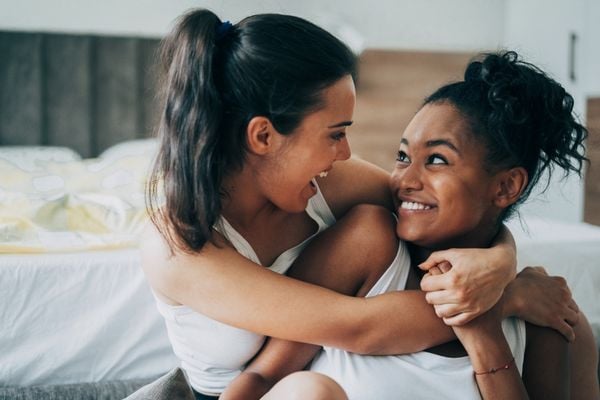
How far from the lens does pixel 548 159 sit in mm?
1151

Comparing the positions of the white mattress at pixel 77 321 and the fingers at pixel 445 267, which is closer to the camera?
the fingers at pixel 445 267

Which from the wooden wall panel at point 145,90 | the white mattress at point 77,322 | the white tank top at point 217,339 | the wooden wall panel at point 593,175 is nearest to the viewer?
the white tank top at point 217,339

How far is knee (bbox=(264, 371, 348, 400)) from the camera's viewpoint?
2.85ft

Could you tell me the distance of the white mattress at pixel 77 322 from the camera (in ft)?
4.56

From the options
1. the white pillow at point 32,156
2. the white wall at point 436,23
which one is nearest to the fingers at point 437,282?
the white pillow at point 32,156

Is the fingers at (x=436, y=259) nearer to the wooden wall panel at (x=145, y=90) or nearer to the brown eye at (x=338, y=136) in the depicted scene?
the brown eye at (x=338, y=136)

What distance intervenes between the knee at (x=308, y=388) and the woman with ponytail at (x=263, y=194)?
8cm

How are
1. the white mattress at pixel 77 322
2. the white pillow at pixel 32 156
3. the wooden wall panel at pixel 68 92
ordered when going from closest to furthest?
the white mattress at pixel 77 322
the white pillow at pixel 32 156
the wooden wall panel at pixel 68 92

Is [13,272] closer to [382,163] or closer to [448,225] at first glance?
[448,225]

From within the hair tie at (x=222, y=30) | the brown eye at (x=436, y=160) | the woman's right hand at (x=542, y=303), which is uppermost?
the hair tie at (x=222, y=30)

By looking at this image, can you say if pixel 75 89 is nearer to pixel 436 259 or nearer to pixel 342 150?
pixel 342 150

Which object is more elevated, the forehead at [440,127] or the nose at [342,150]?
the forehead at [440,127]

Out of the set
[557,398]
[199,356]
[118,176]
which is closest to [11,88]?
[118,176]

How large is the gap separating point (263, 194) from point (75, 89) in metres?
2.39
